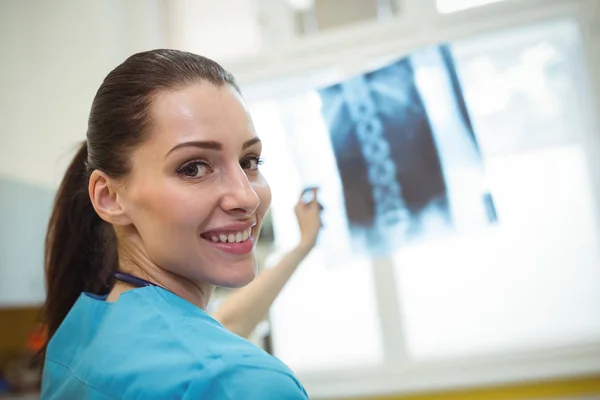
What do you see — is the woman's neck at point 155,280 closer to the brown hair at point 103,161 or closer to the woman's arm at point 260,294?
the brown hair at point 103,161

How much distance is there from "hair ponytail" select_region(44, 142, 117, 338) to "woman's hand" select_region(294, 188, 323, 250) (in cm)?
51

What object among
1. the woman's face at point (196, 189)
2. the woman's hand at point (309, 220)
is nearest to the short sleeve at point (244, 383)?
→ the woman's face at point (196, 189)

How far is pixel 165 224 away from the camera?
0.78 m

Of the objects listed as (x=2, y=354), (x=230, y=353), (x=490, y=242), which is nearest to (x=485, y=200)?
(x=490, y=242)

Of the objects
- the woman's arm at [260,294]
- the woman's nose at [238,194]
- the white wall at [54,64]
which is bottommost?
the woman's arm at [260,294]

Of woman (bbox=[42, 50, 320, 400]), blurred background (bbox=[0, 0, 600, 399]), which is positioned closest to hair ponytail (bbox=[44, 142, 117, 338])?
woman (bbox=[42, 50, 320, 400])

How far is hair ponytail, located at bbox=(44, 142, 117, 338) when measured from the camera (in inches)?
40.6

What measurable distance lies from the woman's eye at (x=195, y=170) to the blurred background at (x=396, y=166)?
0.81 metres

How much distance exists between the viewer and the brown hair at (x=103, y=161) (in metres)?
0.82

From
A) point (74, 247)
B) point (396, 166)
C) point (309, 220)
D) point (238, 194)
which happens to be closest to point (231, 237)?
point (238, 194)

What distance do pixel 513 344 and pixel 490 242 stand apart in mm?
435

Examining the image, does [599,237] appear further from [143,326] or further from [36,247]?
[36,247]

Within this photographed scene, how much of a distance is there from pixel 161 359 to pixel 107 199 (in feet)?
1.10

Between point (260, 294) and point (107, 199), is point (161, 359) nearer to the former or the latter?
point (107, 199)
